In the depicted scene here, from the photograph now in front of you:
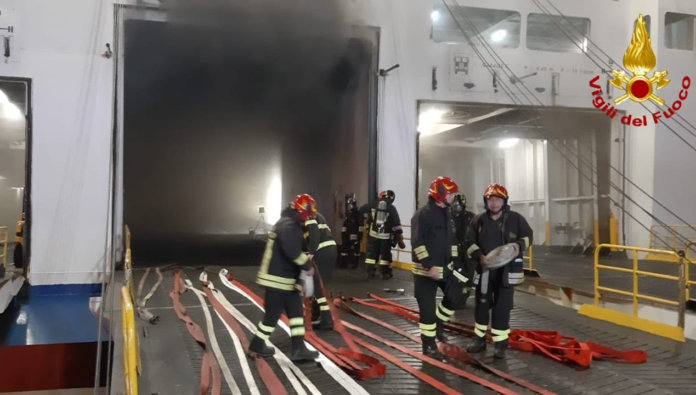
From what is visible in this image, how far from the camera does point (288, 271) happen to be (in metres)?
4.53

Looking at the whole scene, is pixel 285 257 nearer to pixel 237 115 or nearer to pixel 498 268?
pixel 498 268

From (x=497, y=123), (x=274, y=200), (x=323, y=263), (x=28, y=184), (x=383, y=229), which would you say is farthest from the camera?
(x=497, y=123)

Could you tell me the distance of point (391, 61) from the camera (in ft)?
40.0

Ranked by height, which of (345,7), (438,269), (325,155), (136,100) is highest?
(345,7)

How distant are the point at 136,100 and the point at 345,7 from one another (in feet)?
18.7

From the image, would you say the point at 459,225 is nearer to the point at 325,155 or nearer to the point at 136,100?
the point at 325,155

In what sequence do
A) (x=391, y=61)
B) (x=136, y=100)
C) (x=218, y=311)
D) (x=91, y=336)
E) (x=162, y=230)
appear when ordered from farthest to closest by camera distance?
(x=162, y=230) → (x=136, y=100) → (x=391, y=61) → (x=91, y=336) → (x=218, y=311)

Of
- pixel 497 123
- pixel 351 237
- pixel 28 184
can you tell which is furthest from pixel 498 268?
pixel 497 123

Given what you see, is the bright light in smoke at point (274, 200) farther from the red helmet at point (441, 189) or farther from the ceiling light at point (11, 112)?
the red helmet at point (441, 189)

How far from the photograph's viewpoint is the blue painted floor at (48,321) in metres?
7.82

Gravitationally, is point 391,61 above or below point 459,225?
above

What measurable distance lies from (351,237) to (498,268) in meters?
6.36

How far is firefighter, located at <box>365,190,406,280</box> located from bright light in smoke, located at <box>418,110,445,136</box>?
329 inches

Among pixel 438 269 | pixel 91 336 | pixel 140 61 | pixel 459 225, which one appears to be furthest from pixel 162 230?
pixel 438 269
